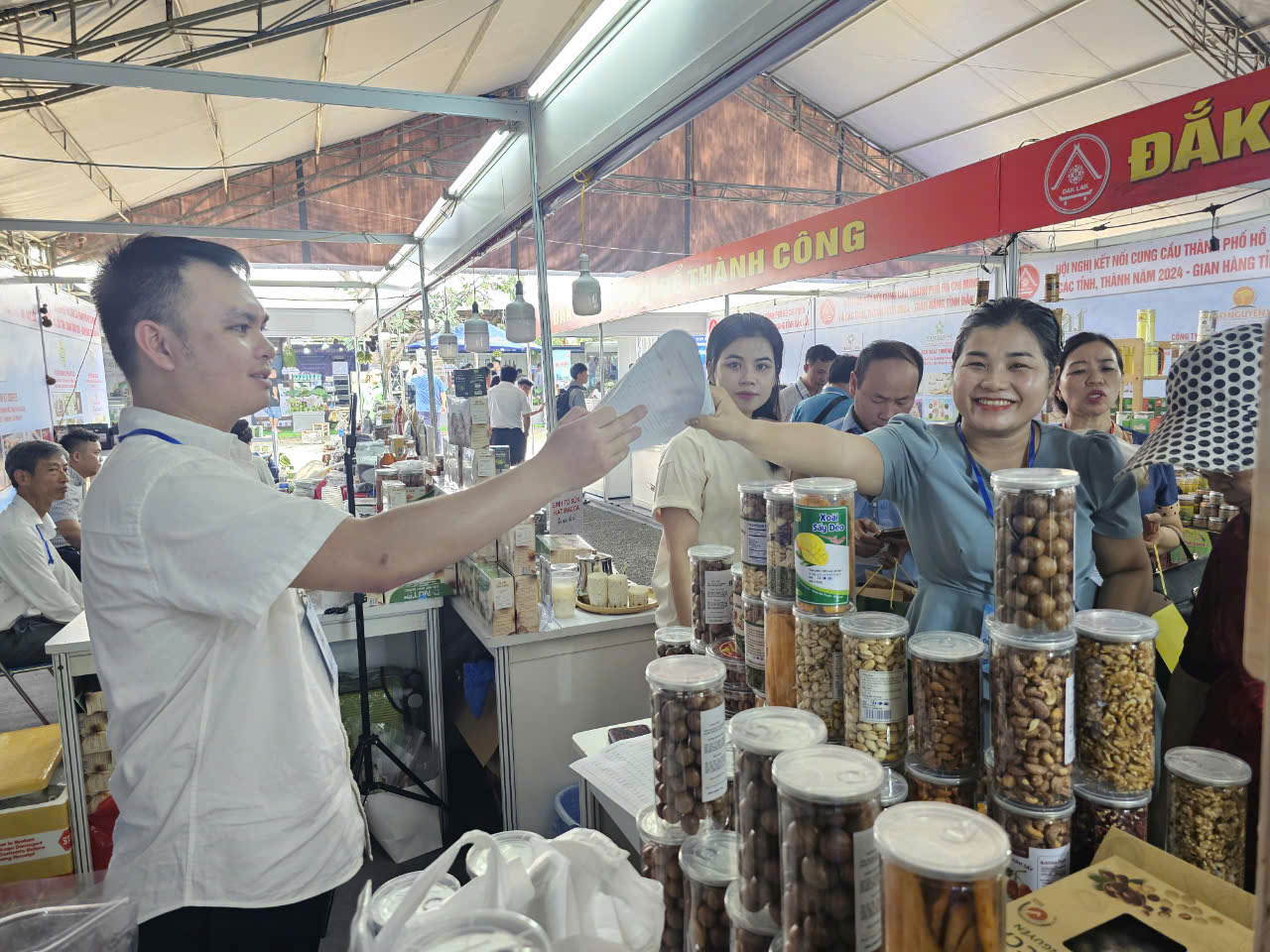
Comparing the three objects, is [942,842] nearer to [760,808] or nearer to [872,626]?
[760,808]

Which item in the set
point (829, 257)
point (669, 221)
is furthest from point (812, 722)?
point (669, 221)

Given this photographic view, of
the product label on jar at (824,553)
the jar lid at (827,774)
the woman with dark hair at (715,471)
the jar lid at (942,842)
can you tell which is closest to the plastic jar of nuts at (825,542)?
the product label on jar at (824,553)

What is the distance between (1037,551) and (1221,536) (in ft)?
1.90

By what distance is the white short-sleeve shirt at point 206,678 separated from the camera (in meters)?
1.13

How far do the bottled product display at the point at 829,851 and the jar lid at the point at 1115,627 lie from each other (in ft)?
1.25

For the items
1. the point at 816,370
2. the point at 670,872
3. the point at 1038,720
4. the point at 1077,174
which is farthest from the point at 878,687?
the point at 816,370

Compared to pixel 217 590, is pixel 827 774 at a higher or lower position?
lower

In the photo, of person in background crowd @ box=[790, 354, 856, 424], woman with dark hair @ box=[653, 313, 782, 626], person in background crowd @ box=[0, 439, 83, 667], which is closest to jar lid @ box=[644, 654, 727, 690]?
woman with dark hair @ box=[653, 313, 782, 626]

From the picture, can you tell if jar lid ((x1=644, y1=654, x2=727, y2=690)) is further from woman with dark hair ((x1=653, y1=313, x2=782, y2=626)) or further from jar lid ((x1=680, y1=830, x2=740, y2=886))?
woman with dark hair ((x1=653, y1=313, x2=782, y2=626))

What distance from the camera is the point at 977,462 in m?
1.59

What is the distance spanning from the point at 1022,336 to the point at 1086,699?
834 mm

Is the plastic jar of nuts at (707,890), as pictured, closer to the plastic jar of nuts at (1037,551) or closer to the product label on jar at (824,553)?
the product label on jar at (824,553)

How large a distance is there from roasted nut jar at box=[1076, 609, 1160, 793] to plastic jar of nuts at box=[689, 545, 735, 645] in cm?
66

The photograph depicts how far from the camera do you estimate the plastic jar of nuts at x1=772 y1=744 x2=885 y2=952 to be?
29.9 inches
